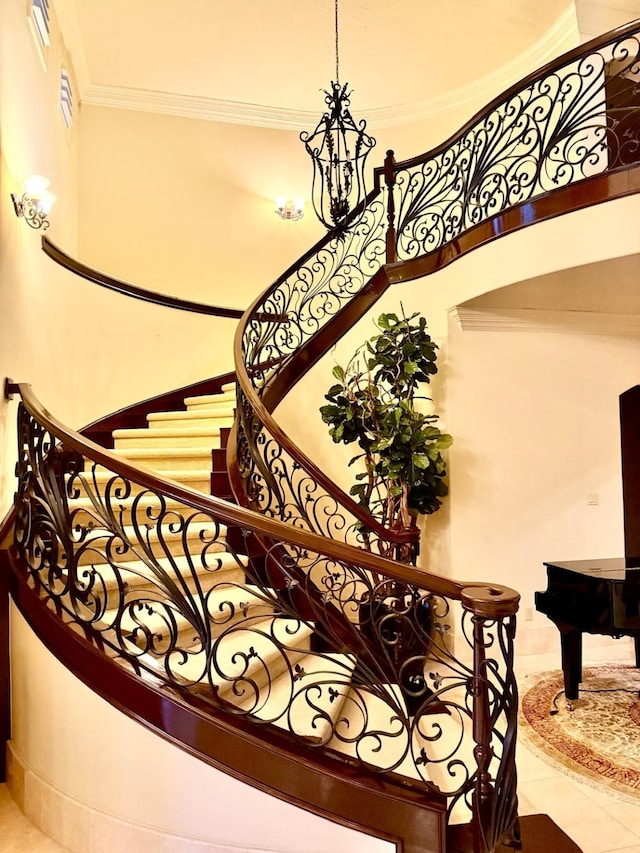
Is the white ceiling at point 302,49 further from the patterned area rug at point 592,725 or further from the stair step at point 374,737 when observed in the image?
the stair step at point 374,737

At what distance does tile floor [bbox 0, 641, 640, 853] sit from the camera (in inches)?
93.7

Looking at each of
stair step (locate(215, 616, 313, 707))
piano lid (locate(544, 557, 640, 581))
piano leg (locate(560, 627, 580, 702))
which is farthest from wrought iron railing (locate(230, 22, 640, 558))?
piano leg (locate(560, 627, 580, 702))

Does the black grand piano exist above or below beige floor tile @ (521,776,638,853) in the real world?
above

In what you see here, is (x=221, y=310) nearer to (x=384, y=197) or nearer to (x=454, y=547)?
(x=384, y=197)

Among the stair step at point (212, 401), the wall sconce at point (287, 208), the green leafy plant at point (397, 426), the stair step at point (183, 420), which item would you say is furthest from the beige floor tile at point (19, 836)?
the wall sconce at point (287, 208)

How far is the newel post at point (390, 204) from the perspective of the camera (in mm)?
5137

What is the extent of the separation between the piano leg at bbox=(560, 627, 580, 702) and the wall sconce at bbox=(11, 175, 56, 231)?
4206 mm

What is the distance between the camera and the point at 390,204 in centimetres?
516

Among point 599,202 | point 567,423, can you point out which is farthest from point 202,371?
point 599,202

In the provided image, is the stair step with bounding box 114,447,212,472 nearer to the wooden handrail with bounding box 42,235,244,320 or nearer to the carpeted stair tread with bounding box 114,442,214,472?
the carpeted stair tread with bounding box 114,442,214,472

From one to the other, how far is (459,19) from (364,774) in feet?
20.9

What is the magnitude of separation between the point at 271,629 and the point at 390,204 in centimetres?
408

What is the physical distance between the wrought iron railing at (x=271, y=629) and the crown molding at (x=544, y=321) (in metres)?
2.69

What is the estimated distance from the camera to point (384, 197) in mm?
6773
